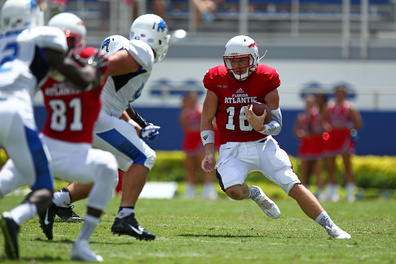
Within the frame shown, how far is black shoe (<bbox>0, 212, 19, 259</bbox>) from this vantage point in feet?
13.0

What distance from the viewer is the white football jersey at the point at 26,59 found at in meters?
4.10

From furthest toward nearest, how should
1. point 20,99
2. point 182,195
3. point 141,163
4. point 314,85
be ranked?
1. point 314,85
2. point 182,195
3. point 141,163
4. point 20,99

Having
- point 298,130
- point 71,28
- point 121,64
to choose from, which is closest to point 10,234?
point 71,28

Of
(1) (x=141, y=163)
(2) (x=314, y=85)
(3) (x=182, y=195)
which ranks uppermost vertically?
(1) (x=141, y=163)

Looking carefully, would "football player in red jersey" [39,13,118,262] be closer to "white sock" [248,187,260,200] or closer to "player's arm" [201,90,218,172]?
"player's arm" [201,90,218,172]

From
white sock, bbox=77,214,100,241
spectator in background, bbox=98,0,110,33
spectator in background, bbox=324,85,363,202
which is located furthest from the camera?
Answer: spectator in background, bbox=98,0,110,33

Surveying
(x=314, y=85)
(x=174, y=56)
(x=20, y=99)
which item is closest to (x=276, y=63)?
(x=314, y=85)

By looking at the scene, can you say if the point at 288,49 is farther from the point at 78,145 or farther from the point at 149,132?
the point at 78,145

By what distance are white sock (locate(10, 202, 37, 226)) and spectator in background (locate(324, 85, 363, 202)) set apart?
28.8 ft

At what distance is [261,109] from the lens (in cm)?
582

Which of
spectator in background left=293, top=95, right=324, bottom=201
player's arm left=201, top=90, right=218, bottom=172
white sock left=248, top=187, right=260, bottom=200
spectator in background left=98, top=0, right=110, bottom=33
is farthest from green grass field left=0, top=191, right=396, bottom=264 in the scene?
spectator in background left=98, top=0, right=110, bottom=33

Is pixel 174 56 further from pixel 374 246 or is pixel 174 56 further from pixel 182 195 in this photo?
pixel 374 246

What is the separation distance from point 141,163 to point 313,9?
1394 cm

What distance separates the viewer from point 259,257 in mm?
4500
